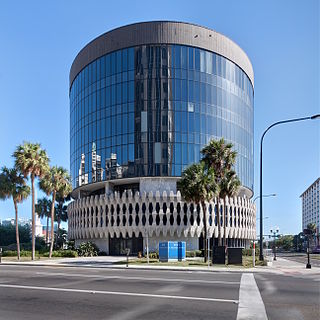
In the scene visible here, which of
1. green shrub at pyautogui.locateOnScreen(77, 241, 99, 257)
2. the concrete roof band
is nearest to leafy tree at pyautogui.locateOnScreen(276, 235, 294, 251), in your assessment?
the concrete roof band

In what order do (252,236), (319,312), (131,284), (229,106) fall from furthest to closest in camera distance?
(252,236) < (229,106) < (131,284) < (319,312)

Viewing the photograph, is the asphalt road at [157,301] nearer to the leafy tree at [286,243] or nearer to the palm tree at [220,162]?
the palm tree at [220,162]

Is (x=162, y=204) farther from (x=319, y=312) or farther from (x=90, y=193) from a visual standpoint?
(x=319, y=312)

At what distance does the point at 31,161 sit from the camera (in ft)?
157

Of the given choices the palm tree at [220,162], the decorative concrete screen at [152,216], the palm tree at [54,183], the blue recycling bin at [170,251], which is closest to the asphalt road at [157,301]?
the blue recycling bin at [170,251]

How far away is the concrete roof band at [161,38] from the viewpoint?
60375mm

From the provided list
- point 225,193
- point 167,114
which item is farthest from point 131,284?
point 167,114

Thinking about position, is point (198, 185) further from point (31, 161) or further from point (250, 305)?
point (250, 305)

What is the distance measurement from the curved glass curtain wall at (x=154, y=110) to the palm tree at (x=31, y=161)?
1339cm

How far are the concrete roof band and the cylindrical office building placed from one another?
144mm

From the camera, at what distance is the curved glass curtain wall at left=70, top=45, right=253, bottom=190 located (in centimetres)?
5853

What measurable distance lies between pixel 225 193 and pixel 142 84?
76.2 ft

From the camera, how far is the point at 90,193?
2864 inches

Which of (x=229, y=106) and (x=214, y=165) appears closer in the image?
(x=214, y=165)
